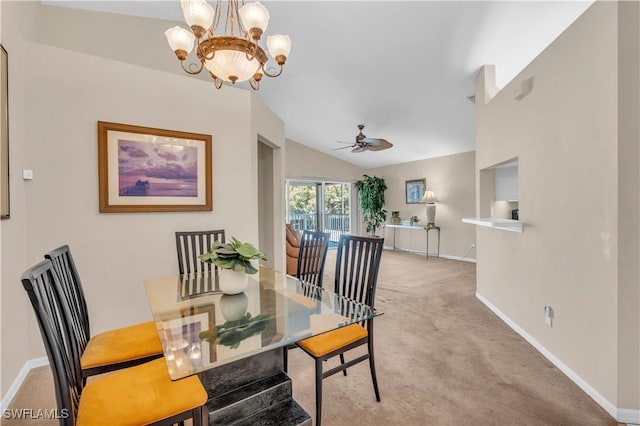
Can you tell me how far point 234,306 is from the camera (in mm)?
1672

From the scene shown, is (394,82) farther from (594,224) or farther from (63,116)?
(63,116)

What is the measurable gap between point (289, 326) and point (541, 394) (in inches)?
70.9

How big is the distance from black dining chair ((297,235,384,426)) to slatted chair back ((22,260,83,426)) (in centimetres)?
95

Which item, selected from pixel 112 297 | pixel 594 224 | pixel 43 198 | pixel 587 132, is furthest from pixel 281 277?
pixel 587 132

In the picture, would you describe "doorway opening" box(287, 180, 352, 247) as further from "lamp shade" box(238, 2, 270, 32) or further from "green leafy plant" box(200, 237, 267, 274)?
"lamp shade" box(238, 2, 270, 32)

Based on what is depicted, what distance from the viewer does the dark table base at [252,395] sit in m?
1.35

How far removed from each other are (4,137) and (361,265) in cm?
249

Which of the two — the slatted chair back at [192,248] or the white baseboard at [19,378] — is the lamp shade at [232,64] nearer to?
the slatted chair back at [192,248]

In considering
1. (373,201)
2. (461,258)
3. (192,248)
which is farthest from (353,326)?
(373,201)

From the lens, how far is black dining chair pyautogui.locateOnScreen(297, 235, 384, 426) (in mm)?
1609

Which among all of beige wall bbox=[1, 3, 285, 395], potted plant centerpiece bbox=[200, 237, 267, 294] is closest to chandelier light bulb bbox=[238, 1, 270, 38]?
potted plant centerpiece bbox=[200, 237, 267, 294]

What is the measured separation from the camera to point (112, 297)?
2.61 metres

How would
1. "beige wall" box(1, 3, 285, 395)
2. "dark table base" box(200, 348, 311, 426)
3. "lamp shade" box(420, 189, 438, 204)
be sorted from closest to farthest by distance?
1. "dark table base" box(200, 348, 311, 426)
2. "beige wall" box(1, 3, 285, 395)
3. "lamp shade" box(420, 189, 438, 204)

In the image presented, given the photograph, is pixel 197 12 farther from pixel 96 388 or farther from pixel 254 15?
pixel 96 388
